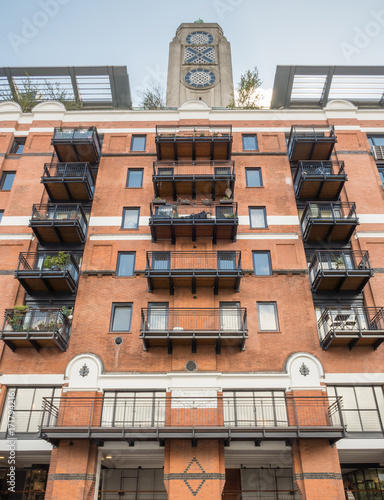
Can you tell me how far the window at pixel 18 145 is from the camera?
2434cm

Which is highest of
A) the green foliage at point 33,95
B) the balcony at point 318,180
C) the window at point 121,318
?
the green foliage at point 33,95

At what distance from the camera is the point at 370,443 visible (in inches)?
608

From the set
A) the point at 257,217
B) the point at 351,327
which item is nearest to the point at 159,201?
the point at 257,217

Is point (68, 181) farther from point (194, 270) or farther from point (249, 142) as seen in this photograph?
point (249, 142)

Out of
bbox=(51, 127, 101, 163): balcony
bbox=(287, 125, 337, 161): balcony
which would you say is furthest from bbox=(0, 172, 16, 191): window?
bbox=(287, 125, 337, 161): balcony

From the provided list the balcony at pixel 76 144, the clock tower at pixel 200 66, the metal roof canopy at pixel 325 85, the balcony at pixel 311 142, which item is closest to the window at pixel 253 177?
the balcony at pixel 311 142

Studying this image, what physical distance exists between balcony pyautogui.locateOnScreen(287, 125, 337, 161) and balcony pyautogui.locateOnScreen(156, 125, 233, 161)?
353 cm

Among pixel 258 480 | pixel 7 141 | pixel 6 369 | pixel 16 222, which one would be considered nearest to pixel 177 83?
pixel 7 141

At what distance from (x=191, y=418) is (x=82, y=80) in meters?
24.4

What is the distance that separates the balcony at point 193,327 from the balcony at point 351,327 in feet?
11.6

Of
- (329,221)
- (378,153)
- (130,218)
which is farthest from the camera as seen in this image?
(378,153)

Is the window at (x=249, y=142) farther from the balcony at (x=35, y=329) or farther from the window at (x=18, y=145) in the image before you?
the balcony at (x=35, y=329)

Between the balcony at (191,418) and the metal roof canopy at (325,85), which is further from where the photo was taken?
the metal roof canopy at (325,85)

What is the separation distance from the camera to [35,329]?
55.6ft
